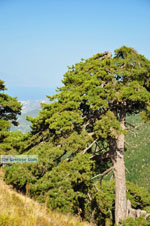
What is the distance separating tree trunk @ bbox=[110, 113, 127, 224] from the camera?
1102 cm

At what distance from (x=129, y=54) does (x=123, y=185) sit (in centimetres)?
850

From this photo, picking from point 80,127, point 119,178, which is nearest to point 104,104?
point 80,127

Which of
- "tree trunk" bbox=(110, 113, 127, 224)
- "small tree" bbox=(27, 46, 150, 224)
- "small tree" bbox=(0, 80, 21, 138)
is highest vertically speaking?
"small tree" bbox=(0, 80, 21, 138)

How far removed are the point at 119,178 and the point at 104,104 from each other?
4.78m

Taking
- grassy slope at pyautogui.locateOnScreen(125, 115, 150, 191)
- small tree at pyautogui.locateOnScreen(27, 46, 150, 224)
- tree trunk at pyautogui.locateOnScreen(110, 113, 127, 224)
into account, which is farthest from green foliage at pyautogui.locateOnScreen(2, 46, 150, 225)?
grassy slope at pyautogui.locateOnScreen(125, 115, 150, 191)

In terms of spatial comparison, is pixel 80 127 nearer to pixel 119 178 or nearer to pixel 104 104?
pixel 104 104

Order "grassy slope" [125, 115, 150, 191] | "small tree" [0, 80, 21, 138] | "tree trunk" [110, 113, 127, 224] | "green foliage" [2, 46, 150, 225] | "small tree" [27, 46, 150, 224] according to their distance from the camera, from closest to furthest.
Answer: "green foliage" [2, 46, 150, 225] → "small tree" [27, 46, 150, 224] → "tree trunk" [110, 113, 127, 224] → "small tree" [0, 80, 21, 138] → "grassy slope" [125, 115, 150, 191]

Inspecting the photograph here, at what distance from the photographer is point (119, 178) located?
11531 mm

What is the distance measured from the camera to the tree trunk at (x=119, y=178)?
11.0m

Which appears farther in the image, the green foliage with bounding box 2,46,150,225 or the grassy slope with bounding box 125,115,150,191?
the grassy slope with bounding box 125,115,150,191

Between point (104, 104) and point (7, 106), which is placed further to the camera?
point (7, 106)

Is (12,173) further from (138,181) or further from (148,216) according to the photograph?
(138,181)

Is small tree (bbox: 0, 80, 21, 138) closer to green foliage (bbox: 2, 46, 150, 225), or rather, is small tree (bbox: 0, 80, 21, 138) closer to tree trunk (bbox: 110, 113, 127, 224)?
green foliage (bbox: 2, 46, 150, 225)

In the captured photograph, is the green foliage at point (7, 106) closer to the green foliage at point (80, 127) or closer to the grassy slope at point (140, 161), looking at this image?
the green foliage at point (80, 127)
